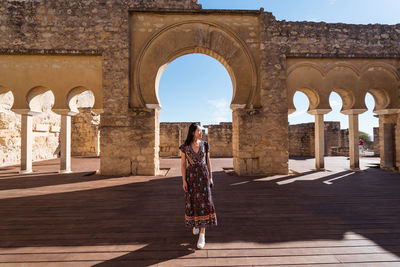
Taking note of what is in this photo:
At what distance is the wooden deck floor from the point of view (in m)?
2.29

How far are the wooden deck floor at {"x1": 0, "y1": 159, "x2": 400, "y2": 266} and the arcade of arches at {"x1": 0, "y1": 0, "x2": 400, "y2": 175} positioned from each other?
1991mm

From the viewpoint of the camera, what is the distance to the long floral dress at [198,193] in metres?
2.58

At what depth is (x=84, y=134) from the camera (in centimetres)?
1450

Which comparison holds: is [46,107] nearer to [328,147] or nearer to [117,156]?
[117,156]

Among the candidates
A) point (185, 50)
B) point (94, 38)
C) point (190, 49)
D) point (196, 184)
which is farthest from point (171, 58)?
point (196, 184)

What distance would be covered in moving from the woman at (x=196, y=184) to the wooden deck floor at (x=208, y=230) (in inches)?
13.1

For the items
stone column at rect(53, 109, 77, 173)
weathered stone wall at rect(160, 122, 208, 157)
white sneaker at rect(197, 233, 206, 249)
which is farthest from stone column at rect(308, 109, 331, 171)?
stone column at rect(53, 109, 77, 173)

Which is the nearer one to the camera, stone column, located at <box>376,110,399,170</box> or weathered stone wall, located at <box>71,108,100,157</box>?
stone column, located at <box>376,110,399,170</box>

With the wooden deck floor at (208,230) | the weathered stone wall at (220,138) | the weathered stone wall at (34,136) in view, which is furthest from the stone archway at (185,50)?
the weathered stone wall at (220,138)

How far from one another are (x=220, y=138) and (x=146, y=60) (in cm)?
897

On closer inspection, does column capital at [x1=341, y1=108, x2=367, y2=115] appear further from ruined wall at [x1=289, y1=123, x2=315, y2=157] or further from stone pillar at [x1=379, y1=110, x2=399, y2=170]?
ruined wall at [x1=289, y1=123, x2=315, y2=157]

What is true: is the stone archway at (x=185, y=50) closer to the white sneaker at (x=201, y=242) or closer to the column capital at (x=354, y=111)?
the column capital at (x=354, y=111)

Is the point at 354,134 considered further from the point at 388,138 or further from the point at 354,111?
the point at 388,138

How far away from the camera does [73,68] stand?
7.16 metres
